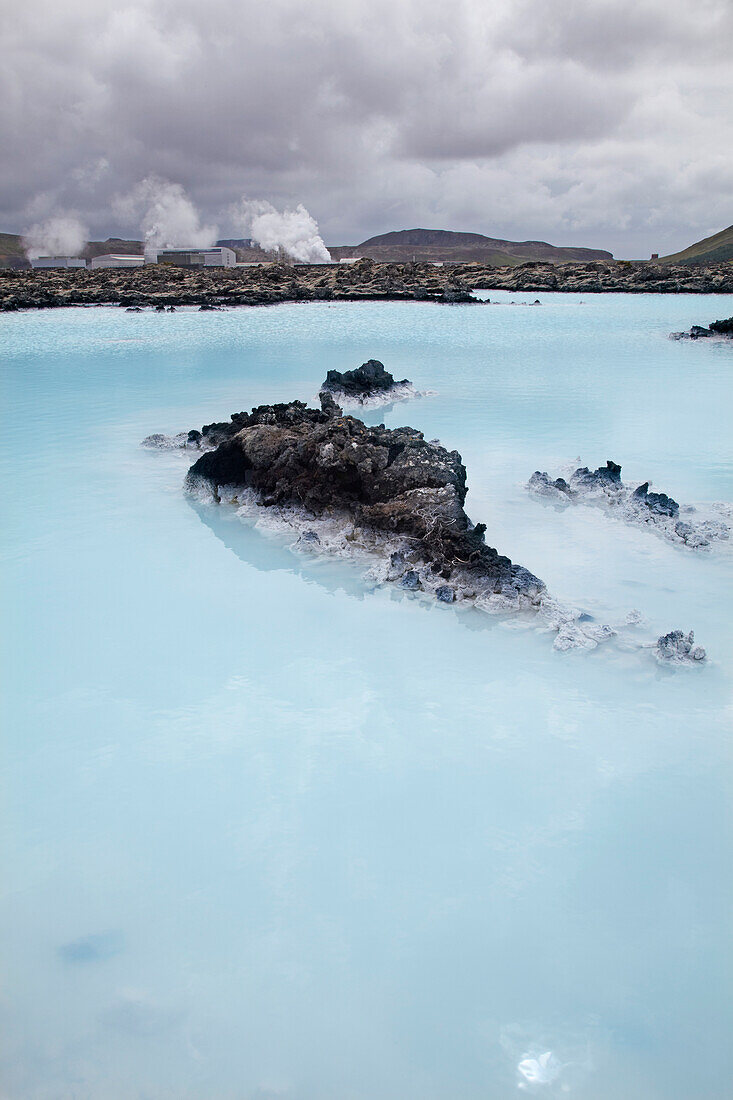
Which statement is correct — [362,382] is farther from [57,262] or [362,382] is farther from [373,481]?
[57,262]

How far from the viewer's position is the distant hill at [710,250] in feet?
386

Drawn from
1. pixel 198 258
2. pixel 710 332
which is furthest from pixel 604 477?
pixel 198 258

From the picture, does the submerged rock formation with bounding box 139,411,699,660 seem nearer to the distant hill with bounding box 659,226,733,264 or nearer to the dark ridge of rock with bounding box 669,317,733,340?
the dark ridge of rock with bounding box 669,317,733,340

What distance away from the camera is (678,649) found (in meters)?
4.10

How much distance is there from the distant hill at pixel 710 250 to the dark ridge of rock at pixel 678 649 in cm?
12776

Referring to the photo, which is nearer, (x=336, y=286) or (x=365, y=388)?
(x=365, y=388)

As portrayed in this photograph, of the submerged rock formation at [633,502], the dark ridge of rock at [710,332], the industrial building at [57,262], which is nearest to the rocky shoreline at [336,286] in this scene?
the dark ridge of rock at [710,332]

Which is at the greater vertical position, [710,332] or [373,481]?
[710,332]

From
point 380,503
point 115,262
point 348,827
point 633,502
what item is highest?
point 115,262

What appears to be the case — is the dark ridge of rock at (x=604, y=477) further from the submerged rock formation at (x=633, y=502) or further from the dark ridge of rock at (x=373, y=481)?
the dark ridge of rock at (x=373, y=481)

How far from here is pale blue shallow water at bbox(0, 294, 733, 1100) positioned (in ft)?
7.20

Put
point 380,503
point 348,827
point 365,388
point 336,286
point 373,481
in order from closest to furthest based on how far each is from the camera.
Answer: point 348,827, point 380,503, point 373,481, point 365,388, point 336,286

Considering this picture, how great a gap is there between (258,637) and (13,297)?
35.9 m

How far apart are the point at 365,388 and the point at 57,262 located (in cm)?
8712
